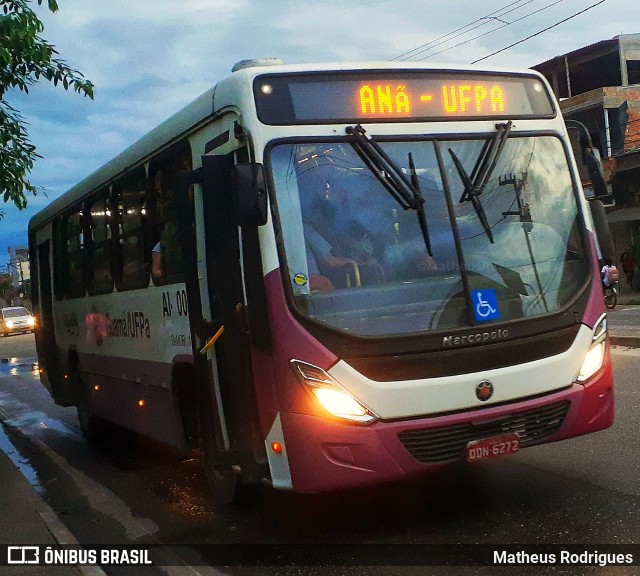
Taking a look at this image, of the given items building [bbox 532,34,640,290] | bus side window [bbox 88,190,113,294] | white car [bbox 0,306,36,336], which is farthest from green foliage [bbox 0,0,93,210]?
white car [bbox 0,306,36,336]

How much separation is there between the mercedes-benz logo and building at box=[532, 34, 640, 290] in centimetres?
2361

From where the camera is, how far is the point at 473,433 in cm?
492

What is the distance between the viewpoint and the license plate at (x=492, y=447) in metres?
4.89

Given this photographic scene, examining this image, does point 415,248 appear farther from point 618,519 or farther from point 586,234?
point 618,519

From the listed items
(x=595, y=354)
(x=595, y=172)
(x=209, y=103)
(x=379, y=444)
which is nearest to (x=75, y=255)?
(x=209, y=103)

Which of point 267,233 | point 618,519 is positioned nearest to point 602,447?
point 618,519

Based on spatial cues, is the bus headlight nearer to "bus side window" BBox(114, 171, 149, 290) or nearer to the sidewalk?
the sidewalk

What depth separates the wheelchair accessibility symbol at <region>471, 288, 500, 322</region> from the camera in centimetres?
500

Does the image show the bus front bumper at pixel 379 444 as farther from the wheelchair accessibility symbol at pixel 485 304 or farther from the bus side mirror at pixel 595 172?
the bus side mirror at pixel 595 172

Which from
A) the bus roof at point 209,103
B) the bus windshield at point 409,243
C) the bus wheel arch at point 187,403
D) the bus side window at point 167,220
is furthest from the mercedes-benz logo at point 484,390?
the bus side window at point 167,220

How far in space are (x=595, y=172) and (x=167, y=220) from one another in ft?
10.4

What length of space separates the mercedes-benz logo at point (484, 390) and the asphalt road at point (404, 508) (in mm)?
821

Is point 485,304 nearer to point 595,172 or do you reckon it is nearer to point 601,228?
point 601,228

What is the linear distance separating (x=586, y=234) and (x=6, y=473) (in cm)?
599
